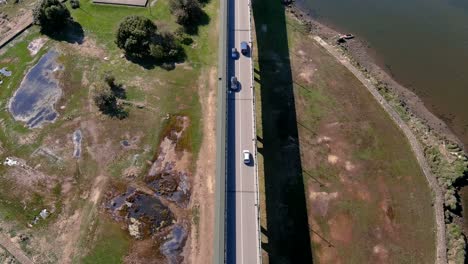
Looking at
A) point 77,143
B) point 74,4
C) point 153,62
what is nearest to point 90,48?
point 153,62

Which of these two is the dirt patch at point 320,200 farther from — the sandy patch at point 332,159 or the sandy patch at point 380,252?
the sandy patch at point 380,252

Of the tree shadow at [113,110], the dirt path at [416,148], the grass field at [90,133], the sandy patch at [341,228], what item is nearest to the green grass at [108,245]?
the grass field at [90,133]

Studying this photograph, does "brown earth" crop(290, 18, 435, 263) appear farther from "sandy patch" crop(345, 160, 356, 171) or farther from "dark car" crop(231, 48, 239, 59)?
"dark car" crop(231, 48, 239, 59)

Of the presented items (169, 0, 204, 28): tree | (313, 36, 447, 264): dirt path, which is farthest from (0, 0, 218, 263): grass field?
(313, 36, 447, 264): dirt path

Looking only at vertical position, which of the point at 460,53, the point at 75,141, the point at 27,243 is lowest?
the point at 27,243

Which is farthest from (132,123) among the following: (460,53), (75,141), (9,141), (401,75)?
(460,53)

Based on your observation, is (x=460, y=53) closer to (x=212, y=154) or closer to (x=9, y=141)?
(x=212, y=154)
